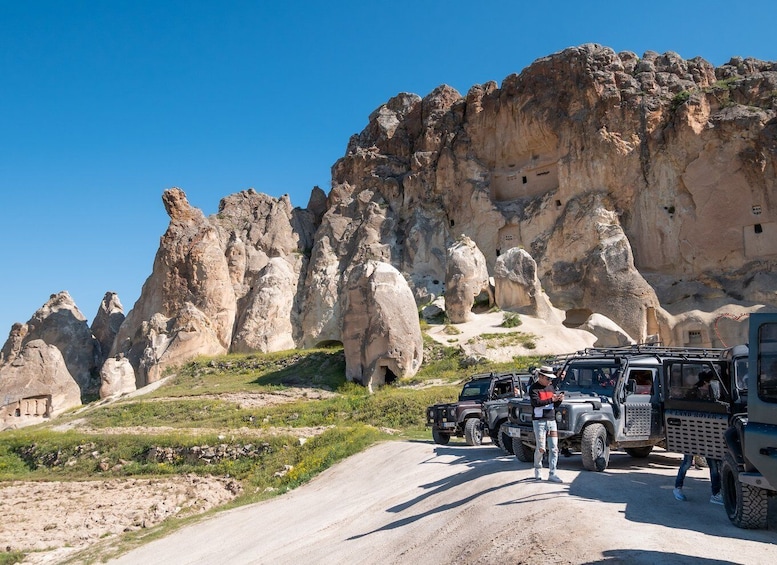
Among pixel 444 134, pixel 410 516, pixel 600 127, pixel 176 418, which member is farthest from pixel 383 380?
pixel 444 134

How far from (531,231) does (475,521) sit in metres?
41.8

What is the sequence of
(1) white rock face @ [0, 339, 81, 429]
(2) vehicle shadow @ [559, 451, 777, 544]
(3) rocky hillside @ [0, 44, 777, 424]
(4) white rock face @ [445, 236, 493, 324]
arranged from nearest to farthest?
(2) vehicle shadow @ [559, 451, 777, 544] < (4) white rock face @ [445, 236, 493, 324] < (1) white rock face @ [0, 339, 81, 429] < (3) rocky hillside @ [0, 44, 777, 424]

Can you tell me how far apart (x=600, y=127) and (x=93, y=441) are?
38.5 m

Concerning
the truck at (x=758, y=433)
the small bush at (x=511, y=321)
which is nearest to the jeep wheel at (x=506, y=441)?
the truck at (x=758, y=433)

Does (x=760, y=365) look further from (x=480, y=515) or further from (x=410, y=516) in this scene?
(x=410, y=516)

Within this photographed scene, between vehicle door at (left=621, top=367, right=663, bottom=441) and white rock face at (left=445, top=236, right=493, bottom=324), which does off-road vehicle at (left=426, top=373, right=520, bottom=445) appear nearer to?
vehicle door at (left=621, top=367, right=663, bottom=441)

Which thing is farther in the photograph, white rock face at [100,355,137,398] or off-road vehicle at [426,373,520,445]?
white rock face at [100,355,137,398]

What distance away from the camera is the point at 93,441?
22391mm

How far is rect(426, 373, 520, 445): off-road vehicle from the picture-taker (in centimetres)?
1516

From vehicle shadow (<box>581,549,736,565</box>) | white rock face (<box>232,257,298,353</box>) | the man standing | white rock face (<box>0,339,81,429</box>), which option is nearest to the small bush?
white rock face (<box>232,257,298,353</box>)

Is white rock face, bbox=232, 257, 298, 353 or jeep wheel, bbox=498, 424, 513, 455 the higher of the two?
white rock face, bbox=232, 257, 298, 353

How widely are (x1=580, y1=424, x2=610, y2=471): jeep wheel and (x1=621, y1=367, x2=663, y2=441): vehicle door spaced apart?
1.67 ft

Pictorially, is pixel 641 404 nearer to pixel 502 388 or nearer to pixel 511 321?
pixel 502 388

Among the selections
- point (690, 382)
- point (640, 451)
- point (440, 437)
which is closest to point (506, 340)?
point (440, 437)
